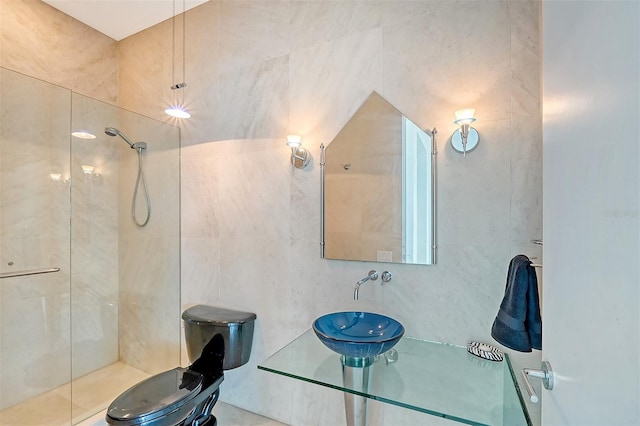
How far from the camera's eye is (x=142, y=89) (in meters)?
2.73

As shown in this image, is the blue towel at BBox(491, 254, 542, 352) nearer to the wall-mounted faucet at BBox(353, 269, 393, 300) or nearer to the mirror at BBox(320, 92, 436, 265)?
the mirror at BBox(320, 92, 436, 265)

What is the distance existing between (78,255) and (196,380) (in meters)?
1.49

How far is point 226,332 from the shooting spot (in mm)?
1977

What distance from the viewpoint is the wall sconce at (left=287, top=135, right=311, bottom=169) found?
6.25 ft

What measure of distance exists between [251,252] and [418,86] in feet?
4.81

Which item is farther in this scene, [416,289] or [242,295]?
[242,295]

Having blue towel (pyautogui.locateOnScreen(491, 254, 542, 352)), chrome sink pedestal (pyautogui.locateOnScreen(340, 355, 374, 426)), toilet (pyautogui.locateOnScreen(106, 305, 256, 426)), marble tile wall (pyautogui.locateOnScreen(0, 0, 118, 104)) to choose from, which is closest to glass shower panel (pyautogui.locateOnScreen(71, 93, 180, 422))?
marble tile wall (pyautogui.locateOnScreen(0, 0, 118, 104))

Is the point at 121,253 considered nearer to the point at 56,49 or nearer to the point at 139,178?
the point at 139,178

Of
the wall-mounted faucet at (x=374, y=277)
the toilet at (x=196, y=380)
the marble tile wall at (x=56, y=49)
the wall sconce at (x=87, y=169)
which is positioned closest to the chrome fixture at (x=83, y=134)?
the wall sconce at (x=87, y=169)

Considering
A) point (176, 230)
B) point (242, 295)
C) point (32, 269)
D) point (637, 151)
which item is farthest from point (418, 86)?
point (32, 269)

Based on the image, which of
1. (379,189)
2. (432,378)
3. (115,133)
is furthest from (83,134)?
(432,378)

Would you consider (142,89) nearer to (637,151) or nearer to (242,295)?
(242,295)

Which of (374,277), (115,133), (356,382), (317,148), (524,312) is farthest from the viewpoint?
(115,133)

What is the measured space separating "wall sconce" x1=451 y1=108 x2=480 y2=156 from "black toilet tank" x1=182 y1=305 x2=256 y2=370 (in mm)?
1639
